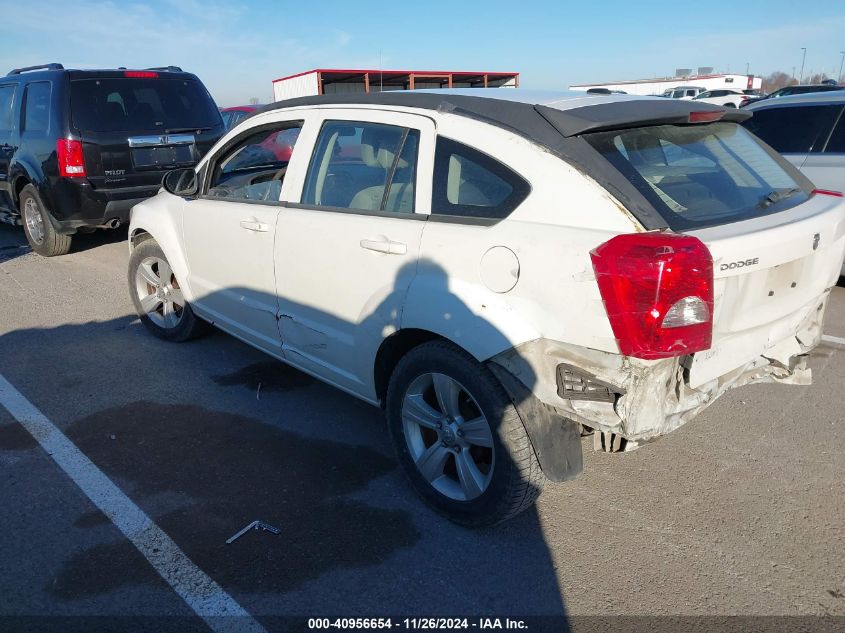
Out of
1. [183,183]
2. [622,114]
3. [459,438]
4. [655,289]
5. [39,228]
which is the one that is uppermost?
[622,114]

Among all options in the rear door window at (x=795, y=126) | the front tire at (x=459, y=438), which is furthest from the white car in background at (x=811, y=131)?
the front tire at (x=459, y=438)

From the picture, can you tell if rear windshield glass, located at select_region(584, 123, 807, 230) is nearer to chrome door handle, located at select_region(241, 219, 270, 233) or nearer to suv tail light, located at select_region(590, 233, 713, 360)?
suv tail light, located at select_region(590, 233, 713, 360)

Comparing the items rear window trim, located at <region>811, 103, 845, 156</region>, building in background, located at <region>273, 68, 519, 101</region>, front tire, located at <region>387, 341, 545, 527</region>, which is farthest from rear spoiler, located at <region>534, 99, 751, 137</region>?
building in background, located at <region>273, 68, 519, 101</region>

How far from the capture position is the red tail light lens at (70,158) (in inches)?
278

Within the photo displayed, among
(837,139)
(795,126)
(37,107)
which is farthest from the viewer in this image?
(37,107)

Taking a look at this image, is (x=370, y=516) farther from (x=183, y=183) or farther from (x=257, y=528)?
(x=183, y=183)

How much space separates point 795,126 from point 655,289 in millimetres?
5297

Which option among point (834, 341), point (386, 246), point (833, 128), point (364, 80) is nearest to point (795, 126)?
point (833, 128)

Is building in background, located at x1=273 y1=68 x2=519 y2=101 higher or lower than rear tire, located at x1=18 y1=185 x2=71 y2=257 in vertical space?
higher

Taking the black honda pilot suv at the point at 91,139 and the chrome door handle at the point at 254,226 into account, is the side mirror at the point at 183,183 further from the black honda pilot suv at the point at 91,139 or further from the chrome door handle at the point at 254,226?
the black honda pilot suv at the point at 91,139

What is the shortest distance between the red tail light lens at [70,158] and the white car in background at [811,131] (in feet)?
22.6

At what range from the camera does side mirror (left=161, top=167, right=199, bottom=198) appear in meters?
4.54

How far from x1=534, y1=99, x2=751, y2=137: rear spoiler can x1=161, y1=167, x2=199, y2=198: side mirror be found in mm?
2718

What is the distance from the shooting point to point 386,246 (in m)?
3.02
